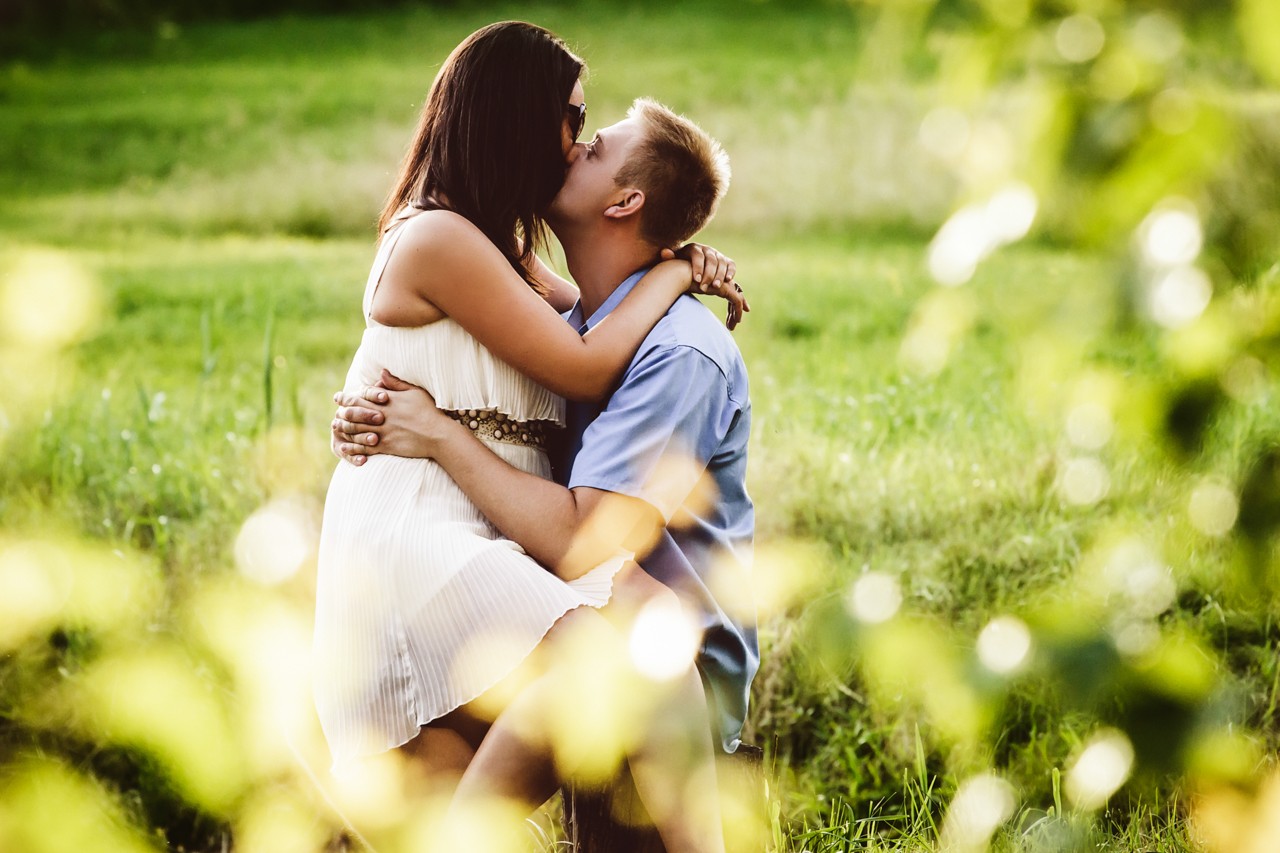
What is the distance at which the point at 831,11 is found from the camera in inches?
611

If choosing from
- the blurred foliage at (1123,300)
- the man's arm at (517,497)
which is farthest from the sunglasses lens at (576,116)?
the blurred foliage at (1123,300)

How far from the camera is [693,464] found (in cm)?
228

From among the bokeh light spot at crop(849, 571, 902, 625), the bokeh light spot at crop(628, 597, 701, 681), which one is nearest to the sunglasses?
the bokeh light spot at crop(628, 597, 701, 681)

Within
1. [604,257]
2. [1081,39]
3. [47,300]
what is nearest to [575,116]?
[604,257]

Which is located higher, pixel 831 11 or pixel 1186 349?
pixel 1186 349

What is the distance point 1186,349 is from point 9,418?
14.8 feet

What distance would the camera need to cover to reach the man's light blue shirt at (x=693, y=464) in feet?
7.26

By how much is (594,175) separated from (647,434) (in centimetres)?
60

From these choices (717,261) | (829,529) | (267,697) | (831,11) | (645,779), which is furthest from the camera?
(831,11)

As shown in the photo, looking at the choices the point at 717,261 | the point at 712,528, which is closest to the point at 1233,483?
the point at 712,528

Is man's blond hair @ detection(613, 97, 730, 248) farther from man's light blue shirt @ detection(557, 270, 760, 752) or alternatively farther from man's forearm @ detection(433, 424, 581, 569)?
man's forearm @ detection(433, 424, 581, 569)

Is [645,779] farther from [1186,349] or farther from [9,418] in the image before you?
[9,418]

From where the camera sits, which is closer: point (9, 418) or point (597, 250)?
point (597, 250)

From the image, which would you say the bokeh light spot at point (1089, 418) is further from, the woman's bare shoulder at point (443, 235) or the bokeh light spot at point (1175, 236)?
the woman's bare shoulder at point (443, 235)
